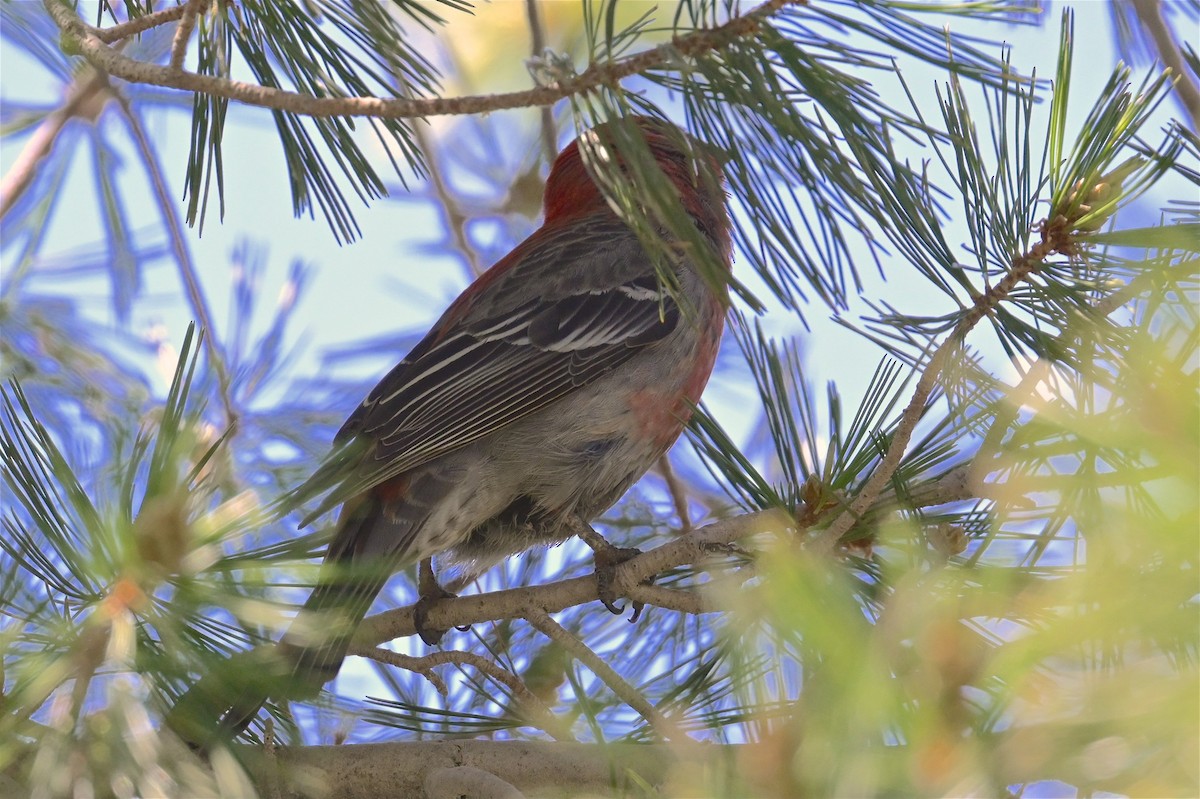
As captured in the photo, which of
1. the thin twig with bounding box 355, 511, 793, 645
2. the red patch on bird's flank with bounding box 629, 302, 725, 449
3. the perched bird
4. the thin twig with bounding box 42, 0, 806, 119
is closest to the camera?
the thin twig with bounding box 42, 0, 806, 119

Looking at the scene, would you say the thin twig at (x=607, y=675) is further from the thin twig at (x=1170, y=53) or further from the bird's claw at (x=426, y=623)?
the thin twig at (x=1170, y=53)

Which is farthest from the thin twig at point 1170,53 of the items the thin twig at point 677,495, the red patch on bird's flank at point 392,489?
the red patch on bird's flank at point 392,489

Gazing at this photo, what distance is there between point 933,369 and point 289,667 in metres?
1.23

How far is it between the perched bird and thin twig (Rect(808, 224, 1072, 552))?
0.92m

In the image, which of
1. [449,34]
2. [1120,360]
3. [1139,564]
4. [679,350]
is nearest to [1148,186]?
[1120,360]

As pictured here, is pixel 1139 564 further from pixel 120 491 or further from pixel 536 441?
pixel 536 441

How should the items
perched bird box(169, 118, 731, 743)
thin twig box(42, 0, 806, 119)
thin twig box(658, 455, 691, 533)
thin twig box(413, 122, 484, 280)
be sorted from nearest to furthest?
thin twig box(42, 0, 806, 119)
perched bird box(169, 118, 731, 743)
thin twig box(658, 455, 691, 533)
thin twig box(413, 122, 484, 280)

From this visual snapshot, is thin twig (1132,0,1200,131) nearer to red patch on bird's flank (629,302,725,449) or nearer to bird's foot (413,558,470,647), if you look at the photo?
red patch on bird's flank (629,302,725,449)

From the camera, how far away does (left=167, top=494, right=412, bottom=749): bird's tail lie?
166 centimetres

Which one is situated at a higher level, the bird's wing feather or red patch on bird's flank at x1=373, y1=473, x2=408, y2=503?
Result: the bird's wing feather

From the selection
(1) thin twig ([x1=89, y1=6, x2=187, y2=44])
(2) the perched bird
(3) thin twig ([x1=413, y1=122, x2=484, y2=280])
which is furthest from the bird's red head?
(1) thin twig ([x1=89, y1=6, x2=187, y2=44])

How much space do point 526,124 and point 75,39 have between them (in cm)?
316

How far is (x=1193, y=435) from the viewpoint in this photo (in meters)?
1.18

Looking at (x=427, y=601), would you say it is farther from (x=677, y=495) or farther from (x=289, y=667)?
(x=289, y=667)
